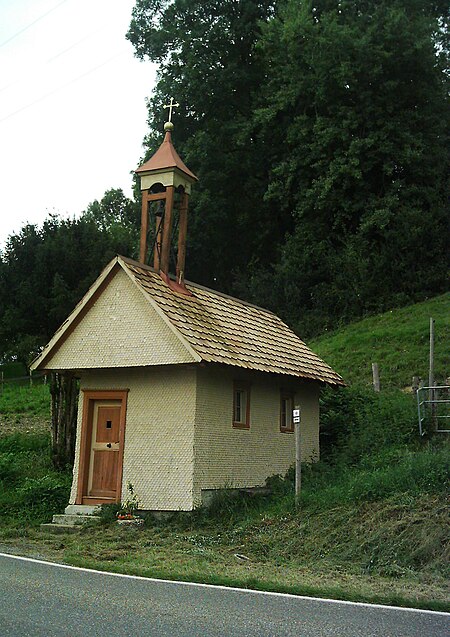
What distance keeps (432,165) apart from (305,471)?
24.5m

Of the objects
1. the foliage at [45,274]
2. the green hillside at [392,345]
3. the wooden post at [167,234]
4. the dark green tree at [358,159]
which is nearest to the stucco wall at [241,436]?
the wooden post at [167,234]

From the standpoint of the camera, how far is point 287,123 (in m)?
40.2

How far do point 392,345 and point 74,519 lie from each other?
16826 millimetres

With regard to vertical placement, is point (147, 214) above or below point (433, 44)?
below

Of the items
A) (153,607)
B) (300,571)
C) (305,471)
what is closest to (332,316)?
(305,471)

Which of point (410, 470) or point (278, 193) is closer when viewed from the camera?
point (410, 470)

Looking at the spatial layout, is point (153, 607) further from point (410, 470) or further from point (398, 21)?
point (398, 21)

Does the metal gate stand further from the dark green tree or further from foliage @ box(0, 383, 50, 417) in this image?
the dark green tree

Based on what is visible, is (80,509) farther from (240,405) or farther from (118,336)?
(240,405)

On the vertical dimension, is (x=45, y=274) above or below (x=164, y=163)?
above

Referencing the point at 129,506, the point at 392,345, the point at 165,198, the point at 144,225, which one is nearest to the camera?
the point at 129,506

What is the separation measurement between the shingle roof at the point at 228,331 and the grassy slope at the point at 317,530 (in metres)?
2.40


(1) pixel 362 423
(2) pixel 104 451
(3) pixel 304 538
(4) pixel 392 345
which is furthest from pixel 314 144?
(3) pixel 304 538

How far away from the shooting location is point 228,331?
16906 mm
